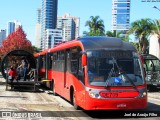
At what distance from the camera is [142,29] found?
60719 millimetres

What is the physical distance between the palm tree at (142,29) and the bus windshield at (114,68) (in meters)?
44.7

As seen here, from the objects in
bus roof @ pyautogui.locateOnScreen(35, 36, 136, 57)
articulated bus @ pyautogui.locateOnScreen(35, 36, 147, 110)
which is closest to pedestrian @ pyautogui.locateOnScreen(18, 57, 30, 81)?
articulated bus @ pyautogui.locateOnScreen(35, 36, 147, 110)

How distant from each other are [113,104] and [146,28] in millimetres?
47794

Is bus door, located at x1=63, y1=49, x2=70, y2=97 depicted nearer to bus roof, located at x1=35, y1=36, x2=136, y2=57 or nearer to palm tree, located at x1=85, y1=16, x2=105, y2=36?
bus roof, located at x1=35, y1=36, x2=136, y2=57

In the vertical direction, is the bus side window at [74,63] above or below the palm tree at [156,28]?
below

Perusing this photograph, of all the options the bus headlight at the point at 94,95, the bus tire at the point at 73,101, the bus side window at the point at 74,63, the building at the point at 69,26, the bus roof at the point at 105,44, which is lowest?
the bus tire at the point at 73,101

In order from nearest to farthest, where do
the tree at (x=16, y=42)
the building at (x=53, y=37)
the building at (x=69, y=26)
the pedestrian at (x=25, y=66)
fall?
1. the pedestrian at (x=25, y=66)
2. the tree at (x=16, y=42)
3. the building at (x=69, y=26)
4. the building at (x=53, y=37)

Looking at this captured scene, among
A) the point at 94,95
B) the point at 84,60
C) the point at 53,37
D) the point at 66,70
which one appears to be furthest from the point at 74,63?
the point at 53,37

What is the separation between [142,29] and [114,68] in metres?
47.0

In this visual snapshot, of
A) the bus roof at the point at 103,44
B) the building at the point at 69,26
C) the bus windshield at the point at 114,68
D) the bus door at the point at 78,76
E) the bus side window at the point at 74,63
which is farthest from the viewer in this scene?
the building at the point at 69,26

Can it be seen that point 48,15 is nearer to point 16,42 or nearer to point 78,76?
point 16,42

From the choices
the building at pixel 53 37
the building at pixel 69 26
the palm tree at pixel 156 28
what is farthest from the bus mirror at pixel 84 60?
the building at pixel 53 37

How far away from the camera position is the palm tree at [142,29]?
197ft

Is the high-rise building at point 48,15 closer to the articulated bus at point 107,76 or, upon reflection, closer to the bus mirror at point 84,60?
the articulated bus at point 107,76
